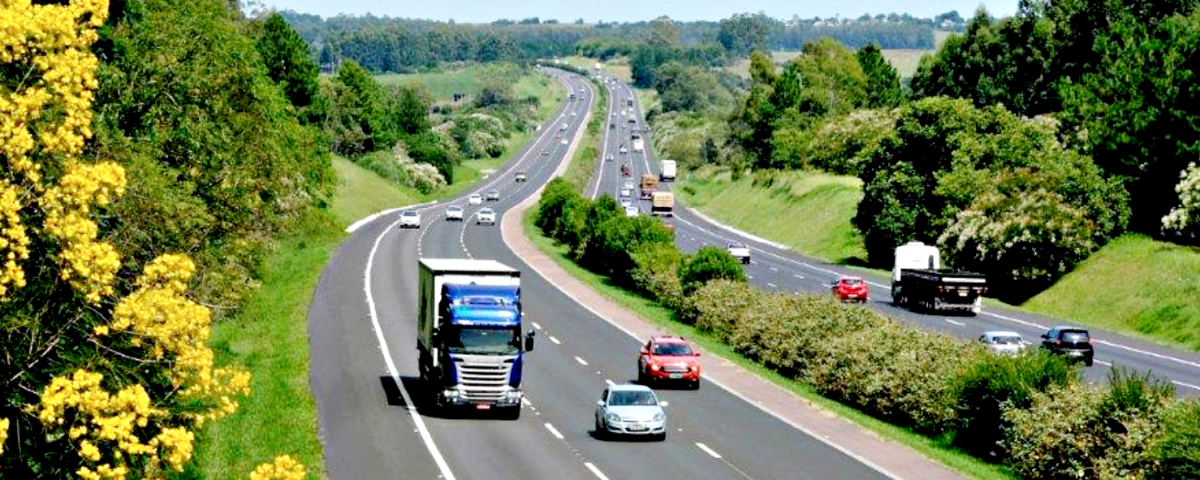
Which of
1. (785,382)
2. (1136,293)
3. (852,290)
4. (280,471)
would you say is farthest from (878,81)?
(280,471)

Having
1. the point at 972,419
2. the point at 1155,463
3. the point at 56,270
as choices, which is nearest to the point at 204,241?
the point at 972,419

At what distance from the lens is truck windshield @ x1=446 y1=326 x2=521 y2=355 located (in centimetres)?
4206

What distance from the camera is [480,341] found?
138 feet

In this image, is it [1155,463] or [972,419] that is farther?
[972,419]

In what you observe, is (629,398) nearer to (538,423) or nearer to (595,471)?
(538,423)

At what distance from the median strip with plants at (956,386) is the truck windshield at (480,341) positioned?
39.6ft

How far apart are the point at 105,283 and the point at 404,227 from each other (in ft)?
343

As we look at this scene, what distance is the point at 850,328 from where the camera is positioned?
5419 centimetres

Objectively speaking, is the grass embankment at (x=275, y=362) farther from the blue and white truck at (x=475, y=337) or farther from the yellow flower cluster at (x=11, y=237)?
the yellow flower cluster at (x=11, y=237)

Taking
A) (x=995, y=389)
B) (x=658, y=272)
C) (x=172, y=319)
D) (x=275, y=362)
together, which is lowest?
(x=658, y=272)

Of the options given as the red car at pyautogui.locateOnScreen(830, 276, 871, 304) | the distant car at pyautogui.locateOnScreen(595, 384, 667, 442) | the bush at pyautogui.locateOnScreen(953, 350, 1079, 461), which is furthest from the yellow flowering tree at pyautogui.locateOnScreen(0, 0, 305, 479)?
the red car at pyautogui.locateOnScreen(830, 276, 871, 304)

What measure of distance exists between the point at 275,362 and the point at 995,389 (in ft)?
80.9

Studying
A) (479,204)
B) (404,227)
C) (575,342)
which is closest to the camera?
(575,342)

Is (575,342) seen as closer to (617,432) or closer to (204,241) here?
(204,241)
